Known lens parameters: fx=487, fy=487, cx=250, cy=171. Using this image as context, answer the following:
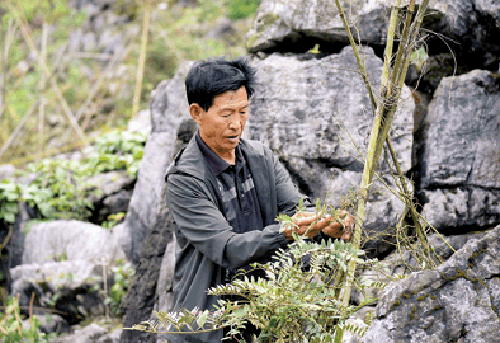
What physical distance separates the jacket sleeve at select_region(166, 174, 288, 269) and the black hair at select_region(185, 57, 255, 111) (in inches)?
16.6

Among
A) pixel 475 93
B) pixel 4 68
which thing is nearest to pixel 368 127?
pixel 475 93

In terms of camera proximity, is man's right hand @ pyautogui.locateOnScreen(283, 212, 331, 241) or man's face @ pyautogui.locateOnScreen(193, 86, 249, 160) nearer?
man's right hand @ pyautogui.locateOnScreen(283, 212, 331, 241)

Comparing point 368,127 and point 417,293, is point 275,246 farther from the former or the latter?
point 368,127

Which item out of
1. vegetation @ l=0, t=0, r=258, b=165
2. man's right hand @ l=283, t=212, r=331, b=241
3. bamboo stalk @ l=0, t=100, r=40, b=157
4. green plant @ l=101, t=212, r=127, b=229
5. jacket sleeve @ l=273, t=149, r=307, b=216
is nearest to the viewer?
man's right hand @ l=283, t=212, r=331, b=241

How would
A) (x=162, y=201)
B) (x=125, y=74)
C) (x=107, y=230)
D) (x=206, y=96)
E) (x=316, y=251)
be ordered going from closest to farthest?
(x=316, y=251) < (x=206, y=96) < (x=162, y=201) < (x=107, y=230) < (x=125, y=74)

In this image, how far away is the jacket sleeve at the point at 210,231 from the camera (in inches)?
87.1

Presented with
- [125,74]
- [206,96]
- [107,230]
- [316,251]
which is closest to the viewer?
[316,251]

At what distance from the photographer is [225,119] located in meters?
2.50

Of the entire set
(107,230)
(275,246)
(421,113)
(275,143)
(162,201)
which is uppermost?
(421,113)

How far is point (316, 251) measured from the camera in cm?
205

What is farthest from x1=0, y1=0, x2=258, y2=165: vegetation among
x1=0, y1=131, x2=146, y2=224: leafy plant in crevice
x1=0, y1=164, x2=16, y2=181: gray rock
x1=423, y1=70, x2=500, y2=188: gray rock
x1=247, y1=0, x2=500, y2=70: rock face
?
x1=423, y1=70, x2=500, y2=188: gray rock

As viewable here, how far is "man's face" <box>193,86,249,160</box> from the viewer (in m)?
2.48

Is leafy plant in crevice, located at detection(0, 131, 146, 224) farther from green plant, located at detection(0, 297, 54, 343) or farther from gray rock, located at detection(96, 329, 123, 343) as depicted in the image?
gray rock, located at detection(96, 329, 123, 343)

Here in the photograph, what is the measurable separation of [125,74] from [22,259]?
517 cm
